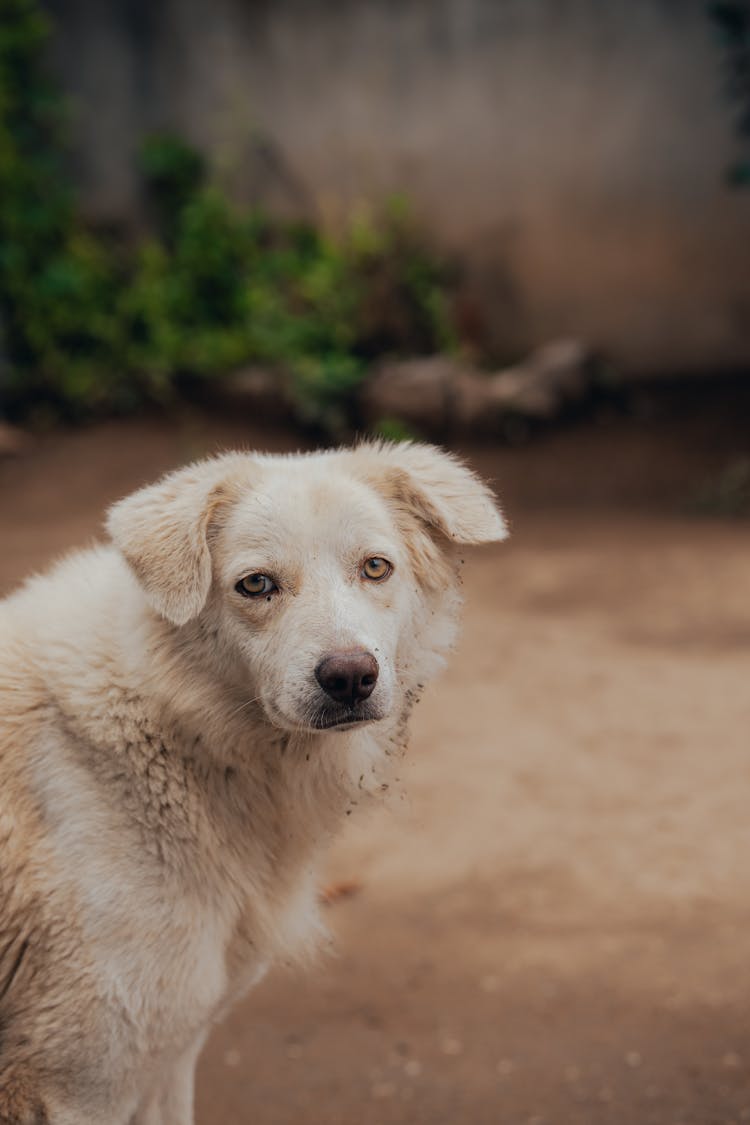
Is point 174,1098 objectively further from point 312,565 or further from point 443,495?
point 443,495

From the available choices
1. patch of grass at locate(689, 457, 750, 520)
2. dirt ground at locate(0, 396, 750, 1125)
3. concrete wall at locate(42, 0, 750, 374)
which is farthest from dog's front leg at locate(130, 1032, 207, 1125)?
concrete wall at locate(42, 0, 750, 374)

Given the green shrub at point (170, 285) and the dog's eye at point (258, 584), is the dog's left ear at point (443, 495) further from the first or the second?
the green shrub at point (170, 285)

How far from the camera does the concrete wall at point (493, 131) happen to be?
988 cm

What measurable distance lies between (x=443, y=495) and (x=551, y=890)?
2197mm

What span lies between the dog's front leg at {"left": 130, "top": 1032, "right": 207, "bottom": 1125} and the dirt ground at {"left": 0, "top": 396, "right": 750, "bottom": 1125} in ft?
1.86

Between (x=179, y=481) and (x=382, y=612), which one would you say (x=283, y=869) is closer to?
(x=382, y=612)

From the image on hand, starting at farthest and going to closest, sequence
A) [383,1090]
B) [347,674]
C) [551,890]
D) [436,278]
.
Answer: [436,278]
[551,890]
[383,1090]
[347,674]

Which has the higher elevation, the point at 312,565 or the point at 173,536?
the point at 173,536

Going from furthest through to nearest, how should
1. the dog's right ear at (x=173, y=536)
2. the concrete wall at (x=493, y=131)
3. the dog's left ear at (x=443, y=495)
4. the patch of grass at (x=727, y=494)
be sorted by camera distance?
the concrete wall at (x=493, y=131), the patch of grass at (x=727, y=494), the dog's left ear at (x=443, y=495), the dog's right ear at (x=173, y=536)

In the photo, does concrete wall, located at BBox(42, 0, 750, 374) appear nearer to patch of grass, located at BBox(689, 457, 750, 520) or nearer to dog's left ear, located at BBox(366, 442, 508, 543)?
patch of grass, located at BBox(689, 457, 750, 520)

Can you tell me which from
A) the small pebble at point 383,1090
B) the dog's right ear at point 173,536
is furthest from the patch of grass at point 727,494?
the dog's right ear at point 173,536

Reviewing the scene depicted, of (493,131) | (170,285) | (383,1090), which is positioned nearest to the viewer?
(383,1090)

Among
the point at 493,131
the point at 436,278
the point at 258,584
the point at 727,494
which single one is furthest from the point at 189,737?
the point at 493,131

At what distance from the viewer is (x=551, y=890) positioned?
4.53 m
